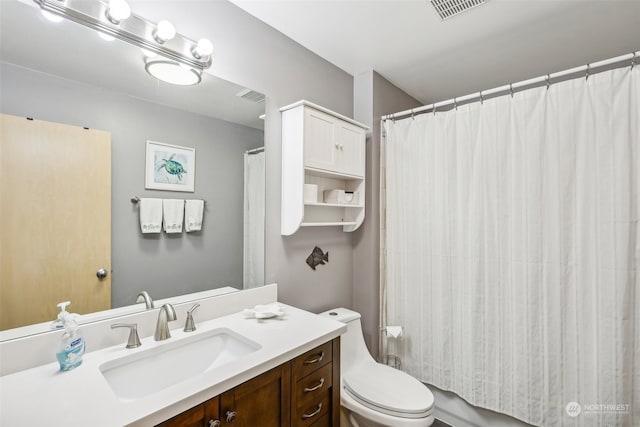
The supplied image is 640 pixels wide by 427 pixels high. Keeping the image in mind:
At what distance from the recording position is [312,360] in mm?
1192

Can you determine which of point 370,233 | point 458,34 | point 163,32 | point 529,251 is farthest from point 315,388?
point 458,34

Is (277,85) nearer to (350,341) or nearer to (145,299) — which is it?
(145,299)

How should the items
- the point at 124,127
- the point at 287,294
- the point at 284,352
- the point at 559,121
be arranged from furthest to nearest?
the point at 287,294 → the point at 559,121 → the point at 124,127 → the point at 284,352

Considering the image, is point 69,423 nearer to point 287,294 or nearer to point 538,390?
point 287,294

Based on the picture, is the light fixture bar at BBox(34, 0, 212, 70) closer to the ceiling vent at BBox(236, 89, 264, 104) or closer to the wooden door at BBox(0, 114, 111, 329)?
the ceiling vent at BBox(236, 89, 264, 104)

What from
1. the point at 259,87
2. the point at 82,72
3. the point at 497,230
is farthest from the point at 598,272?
the point at 82,72

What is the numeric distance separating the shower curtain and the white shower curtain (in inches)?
40.4

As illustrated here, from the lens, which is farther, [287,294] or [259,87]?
[287,294]

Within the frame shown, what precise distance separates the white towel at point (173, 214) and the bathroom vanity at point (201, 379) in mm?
358

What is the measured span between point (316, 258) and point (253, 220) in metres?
0.57

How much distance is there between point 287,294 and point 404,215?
3.25ft

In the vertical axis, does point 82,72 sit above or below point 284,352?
above

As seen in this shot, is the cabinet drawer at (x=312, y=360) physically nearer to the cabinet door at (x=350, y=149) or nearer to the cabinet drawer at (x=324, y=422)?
the cabinet drawer at (x=324, y=422)

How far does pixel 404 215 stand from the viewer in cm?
210
